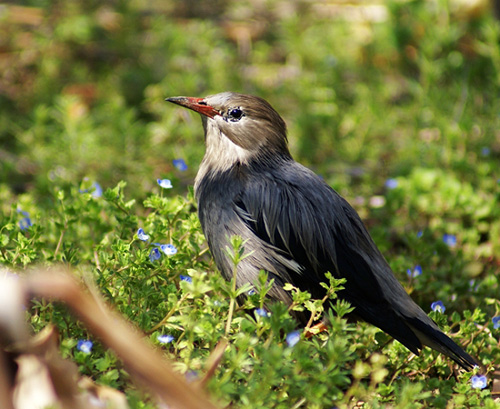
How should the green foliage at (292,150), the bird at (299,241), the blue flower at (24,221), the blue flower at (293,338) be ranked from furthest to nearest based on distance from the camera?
1. the blue flower at (24,221)
2. the bird at (299,241)
3. the green foliage at (292,150)
4. the blue flower at (293,338)

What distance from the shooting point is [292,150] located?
603cm

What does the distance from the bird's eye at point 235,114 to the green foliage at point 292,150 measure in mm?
494

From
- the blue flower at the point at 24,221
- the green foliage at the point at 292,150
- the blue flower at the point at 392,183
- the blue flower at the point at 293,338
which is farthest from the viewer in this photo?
the blue flower at the point at 392,183

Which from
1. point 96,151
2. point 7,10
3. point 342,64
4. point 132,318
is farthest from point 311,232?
point 7,10

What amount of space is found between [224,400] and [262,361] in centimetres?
21

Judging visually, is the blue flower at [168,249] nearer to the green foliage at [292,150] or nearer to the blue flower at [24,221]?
the green foliage at [292,150]

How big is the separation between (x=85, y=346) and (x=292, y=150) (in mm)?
3499

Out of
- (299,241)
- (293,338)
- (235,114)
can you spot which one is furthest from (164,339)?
(235,114)

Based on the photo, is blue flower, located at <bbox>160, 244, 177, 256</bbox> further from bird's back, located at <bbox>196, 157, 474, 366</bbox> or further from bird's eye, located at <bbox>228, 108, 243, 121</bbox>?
bird's eye, located at <bbox>228, 108, 243, 121</bbox>

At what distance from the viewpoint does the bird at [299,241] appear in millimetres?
3494

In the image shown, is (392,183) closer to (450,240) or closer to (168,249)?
(450,240)

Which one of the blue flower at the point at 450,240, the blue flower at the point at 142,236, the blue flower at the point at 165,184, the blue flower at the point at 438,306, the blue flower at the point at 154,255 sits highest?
the blue flower at the point at 165,184

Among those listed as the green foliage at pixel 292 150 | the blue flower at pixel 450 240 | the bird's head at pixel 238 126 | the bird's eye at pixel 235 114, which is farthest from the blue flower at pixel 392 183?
the bird's eye at pixel 235 114

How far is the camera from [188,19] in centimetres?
800
